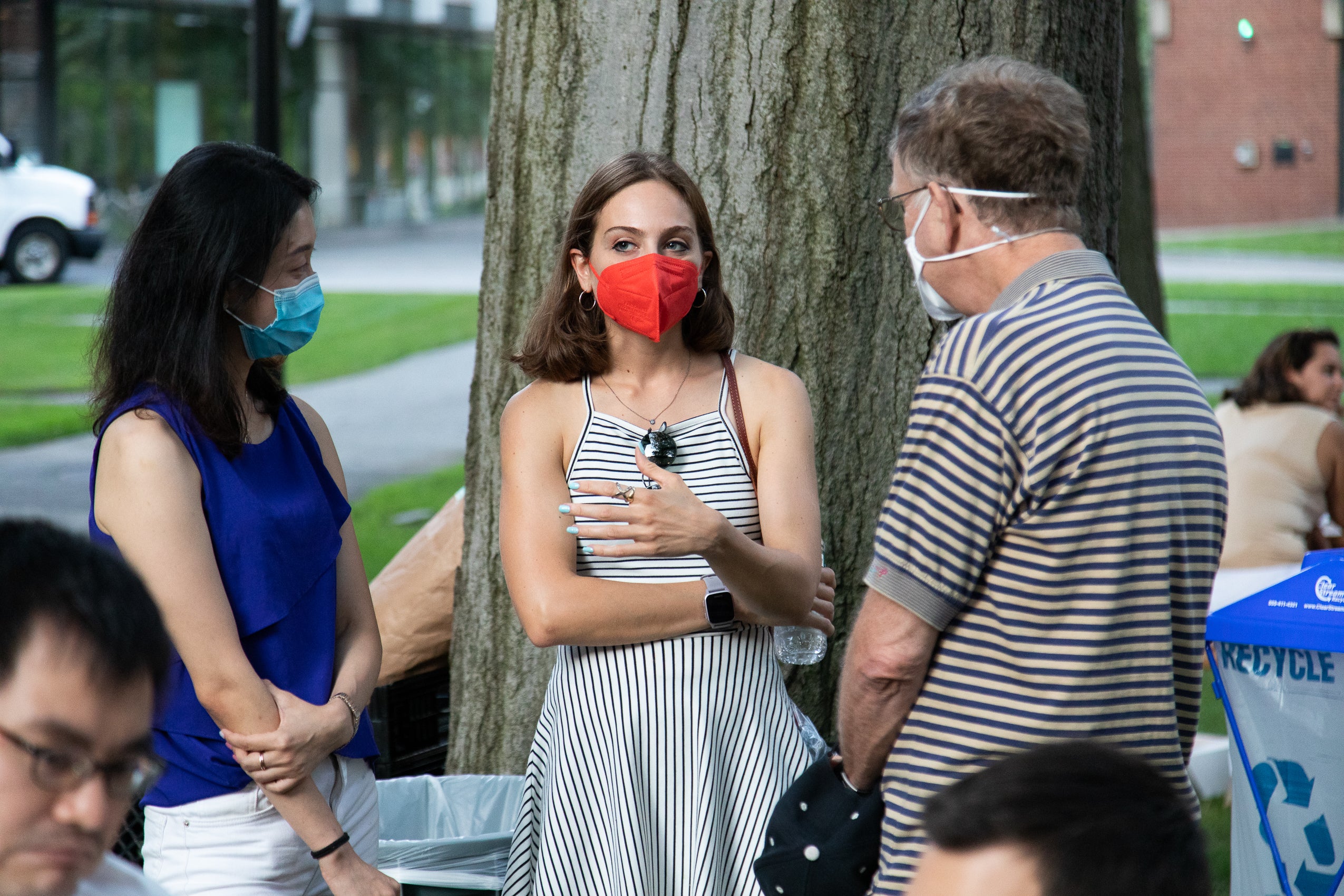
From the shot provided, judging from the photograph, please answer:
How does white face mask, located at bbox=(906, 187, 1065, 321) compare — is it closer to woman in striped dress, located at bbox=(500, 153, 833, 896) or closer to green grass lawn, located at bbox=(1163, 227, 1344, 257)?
woman in striped dress, located at bbox=(500, 153, 833, 896)

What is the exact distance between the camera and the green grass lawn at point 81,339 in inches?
480

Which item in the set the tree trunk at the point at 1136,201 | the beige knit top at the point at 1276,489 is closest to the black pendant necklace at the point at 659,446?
the beige knit top at the point at 1276,489

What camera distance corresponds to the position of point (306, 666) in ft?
7.92

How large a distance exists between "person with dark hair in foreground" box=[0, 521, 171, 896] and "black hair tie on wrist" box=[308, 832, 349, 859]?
0.92 meters

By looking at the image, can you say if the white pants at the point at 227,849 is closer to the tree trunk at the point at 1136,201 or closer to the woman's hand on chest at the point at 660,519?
the woman's hand on chest at the point at 660,519

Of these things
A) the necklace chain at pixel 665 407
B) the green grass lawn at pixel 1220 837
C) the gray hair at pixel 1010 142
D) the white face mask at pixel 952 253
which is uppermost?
the gray hair at pixel 1010 142

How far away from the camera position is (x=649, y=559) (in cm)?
254

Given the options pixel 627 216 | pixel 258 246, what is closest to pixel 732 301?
pixel 627 216

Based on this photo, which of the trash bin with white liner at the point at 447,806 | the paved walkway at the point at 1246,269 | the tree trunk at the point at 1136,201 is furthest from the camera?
the paved walkway at the point at 1246,269

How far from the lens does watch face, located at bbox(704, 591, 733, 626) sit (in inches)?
96.3

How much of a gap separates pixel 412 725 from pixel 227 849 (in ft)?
5.85

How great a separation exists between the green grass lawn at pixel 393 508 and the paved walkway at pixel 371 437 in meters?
0.34

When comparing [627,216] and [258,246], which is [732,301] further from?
[258,246]

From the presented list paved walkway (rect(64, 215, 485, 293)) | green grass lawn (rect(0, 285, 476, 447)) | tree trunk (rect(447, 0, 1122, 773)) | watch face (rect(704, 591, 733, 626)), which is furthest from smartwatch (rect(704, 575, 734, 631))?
paved walkway (rect(64, 215, 485, 293))
